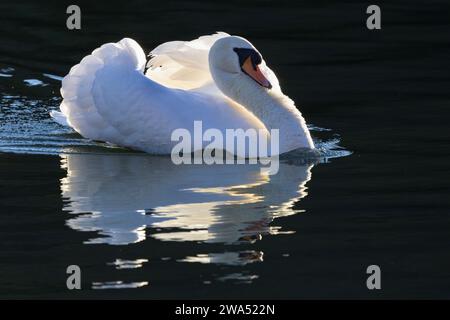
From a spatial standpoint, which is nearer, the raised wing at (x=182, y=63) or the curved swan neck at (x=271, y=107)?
the curved swan neck at (x=271, y=107)

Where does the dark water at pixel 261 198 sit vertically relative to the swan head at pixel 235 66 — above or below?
below

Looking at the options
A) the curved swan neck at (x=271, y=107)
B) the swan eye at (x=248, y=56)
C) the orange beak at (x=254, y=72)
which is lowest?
the curved swan neck at (x=271, y=107)

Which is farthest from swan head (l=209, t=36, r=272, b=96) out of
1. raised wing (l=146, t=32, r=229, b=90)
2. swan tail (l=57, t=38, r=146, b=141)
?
swan tail (l=57, t=38, r=146, b=141)

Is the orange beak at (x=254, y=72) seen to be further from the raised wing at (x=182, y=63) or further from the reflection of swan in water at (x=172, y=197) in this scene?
the reflection of swan in water at (x=172, y=197)

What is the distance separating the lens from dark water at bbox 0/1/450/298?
8.09 metres

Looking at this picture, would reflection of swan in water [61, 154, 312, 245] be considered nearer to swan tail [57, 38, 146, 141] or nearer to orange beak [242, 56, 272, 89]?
swan tail [57, 38, 146, 141]

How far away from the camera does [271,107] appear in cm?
1223

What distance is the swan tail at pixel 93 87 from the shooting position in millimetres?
12367

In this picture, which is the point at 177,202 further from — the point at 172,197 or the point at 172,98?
the point at 172,98

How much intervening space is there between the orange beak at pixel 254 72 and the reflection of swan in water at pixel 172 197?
3.36ft

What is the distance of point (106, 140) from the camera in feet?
41.2

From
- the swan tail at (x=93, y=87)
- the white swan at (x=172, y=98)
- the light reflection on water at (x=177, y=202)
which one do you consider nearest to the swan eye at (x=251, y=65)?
the white swan at (x=172, y=98)

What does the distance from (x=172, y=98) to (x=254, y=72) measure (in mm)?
906
